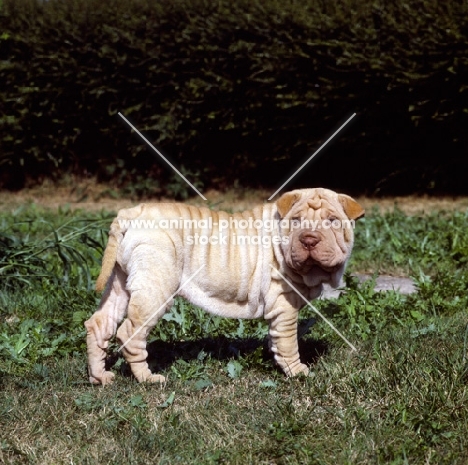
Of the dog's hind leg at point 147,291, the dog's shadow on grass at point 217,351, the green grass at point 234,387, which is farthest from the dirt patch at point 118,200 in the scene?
the dog's hind leg at point 147,291

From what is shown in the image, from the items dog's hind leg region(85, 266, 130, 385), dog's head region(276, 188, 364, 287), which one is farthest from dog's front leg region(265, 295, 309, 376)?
dog's hind leg region(85, 266, 130, 385)

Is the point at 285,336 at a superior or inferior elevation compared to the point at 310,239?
inferior

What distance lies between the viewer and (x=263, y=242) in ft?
13.3

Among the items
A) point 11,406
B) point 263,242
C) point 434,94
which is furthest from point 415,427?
point 434,94

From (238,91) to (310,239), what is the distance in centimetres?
638

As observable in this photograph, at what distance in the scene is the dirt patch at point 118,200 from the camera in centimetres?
968

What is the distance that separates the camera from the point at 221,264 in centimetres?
402

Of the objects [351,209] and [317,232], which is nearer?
[317,232]

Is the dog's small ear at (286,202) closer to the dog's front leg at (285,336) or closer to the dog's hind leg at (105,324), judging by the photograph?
the dog's front leg at (285,336)

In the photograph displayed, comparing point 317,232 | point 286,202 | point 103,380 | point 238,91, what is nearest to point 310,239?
point 317,232

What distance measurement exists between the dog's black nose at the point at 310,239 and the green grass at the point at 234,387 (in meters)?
0.73

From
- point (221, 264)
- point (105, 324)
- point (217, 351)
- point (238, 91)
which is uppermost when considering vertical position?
point (238, 91)

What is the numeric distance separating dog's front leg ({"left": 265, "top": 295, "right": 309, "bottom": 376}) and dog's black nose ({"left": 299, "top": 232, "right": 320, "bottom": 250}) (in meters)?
0.38

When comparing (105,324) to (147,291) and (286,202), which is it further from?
(286,202)
